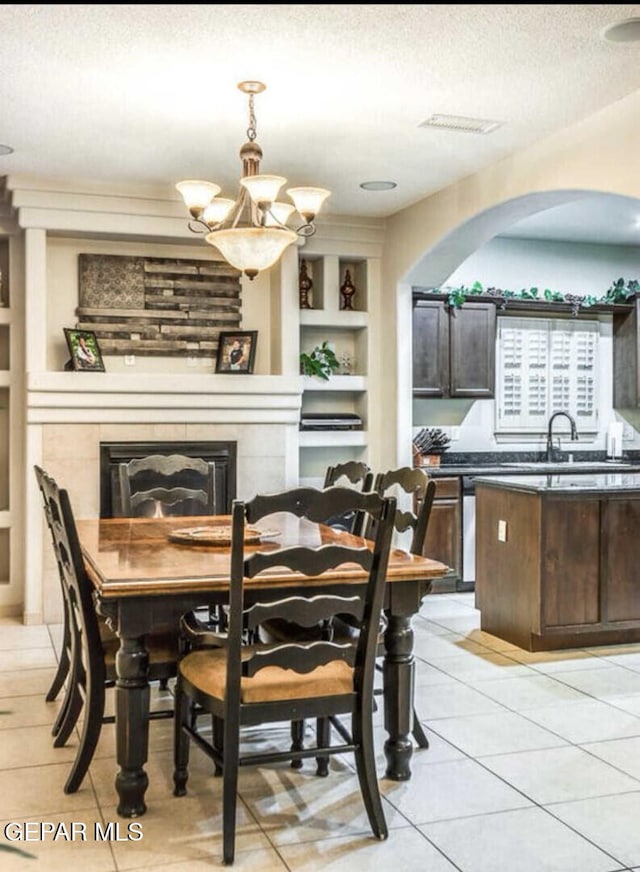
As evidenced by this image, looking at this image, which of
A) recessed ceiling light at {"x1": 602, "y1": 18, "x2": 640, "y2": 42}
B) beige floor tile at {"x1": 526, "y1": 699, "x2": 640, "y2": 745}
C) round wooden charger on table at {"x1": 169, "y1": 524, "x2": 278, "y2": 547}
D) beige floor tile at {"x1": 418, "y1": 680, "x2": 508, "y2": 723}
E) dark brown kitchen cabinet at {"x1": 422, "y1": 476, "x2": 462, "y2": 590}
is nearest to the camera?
recessed ceiling light at {"x1": 602, "y1": 18, "x2": 640, "y2": 42}

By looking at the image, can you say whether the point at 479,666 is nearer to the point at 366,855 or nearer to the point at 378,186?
the point at 366,855

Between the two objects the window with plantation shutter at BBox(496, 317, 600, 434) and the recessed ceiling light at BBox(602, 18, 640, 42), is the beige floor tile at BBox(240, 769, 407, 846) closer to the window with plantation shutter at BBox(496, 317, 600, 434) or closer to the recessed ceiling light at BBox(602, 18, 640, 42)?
the recessed ceiling light at BBox(602, 18, 640, 42)

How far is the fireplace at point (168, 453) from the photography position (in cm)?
554

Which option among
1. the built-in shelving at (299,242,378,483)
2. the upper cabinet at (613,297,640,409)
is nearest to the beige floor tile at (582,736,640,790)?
the built-in shelving at (299,242,378,483)

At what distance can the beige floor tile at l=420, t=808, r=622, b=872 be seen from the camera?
244 centimetres

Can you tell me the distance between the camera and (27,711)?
3.73 metres

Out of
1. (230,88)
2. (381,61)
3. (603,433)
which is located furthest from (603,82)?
(603,433)

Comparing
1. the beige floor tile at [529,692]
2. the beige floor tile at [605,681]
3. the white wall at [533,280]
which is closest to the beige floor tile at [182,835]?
the beige floor tile at [529,692]

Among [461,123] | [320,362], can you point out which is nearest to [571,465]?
[320,362]

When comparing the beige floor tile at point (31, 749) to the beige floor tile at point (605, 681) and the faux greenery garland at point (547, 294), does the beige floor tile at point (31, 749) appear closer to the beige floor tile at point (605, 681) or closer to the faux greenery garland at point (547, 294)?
the beige floor tile at point (605, 681)

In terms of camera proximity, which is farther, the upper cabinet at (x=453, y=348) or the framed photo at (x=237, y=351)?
the upper cabinet at (x=453, y=348)

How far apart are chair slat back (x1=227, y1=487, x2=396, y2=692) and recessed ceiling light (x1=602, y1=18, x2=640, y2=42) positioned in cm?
195

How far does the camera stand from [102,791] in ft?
9.58

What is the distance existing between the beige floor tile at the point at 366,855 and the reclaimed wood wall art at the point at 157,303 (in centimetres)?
390
